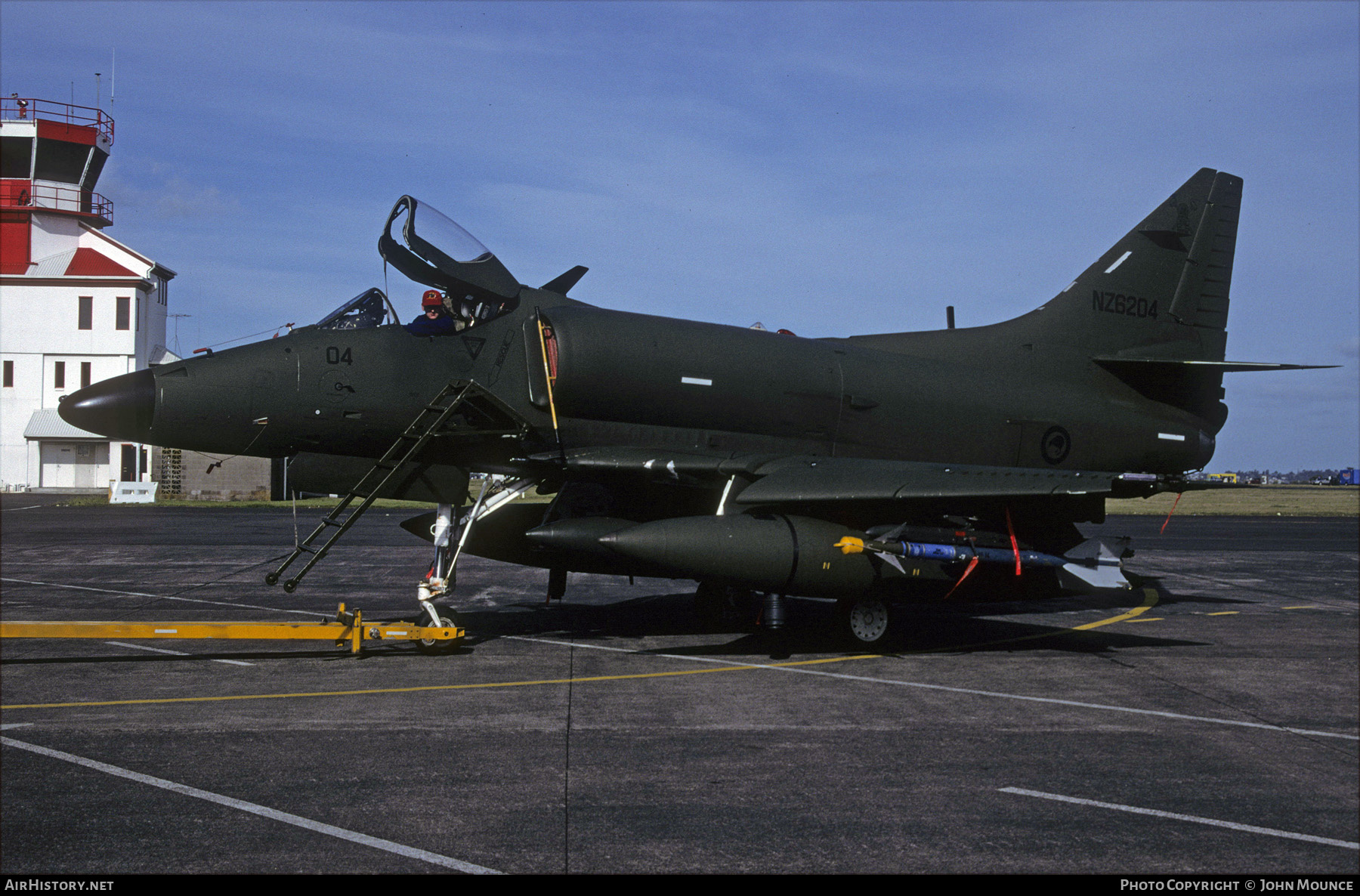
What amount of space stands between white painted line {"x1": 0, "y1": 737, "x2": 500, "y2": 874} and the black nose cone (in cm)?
402

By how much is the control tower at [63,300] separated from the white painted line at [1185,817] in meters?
16.2

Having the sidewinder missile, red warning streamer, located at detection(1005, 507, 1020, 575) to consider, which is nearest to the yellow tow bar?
the sidewinder missile

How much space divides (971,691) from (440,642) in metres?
5.51

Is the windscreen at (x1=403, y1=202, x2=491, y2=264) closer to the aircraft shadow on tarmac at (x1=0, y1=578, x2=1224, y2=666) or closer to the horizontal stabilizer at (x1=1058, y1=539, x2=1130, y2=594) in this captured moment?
the aircraft shadow on tarmac at (x1=0, y1=578, x2=1224, y2=666)

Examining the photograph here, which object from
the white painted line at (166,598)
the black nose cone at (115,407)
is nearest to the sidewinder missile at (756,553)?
the black nose cone at (115,407)

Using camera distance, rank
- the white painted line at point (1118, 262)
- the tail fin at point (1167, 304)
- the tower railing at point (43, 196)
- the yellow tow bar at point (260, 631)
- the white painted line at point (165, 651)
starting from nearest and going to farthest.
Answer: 1. the yellow tow bar at point (260, 631)
2. the white painted line at point (165, 651)
3. the tail fin at point (1167, 304)
4. the white painted line at point (1118, 262)
5. the tower railing at point (43, 196)

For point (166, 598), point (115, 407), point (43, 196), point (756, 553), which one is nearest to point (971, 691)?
point (756, 553)

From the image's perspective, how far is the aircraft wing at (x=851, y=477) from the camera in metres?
10.5

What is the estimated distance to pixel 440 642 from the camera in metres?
10.6

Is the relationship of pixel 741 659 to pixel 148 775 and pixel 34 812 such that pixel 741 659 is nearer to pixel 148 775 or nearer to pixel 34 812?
pixel 148 775

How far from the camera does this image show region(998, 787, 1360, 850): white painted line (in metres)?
5.40

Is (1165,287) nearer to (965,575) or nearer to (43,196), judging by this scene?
(965,575)

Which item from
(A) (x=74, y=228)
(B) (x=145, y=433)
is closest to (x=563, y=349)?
(B) (x=145, y=433)

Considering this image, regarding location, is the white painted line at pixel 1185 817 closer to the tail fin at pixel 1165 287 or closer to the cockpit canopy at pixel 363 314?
the cockpit canopy at pixel 363 314
